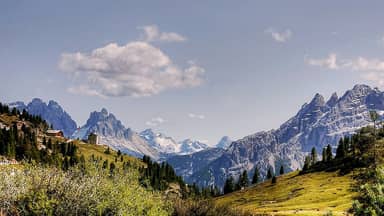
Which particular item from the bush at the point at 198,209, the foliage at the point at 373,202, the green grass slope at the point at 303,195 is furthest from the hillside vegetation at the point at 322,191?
the foliage at the point at 373,202

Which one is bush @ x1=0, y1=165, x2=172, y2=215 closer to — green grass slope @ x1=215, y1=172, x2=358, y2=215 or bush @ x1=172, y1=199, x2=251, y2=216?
bush @ x1=172, y1=199, x2=251, y2=216

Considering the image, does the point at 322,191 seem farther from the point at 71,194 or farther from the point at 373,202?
the point at 373,202

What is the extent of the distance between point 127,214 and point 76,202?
293 inches

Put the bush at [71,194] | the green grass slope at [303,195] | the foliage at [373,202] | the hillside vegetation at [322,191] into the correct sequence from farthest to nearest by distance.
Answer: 1. the green grass slope at [303,195]
2. the hillside vegetation at [322,191]
3. the bush at [71,194]
4. the foliage at [373,202]

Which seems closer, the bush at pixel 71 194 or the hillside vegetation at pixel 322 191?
the bush at pixel 71 194

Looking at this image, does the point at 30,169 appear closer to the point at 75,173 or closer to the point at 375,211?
the point at 75,173

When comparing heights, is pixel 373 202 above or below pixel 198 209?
above

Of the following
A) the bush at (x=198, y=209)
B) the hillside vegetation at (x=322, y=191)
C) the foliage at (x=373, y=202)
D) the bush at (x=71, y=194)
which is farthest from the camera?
the hillside vegetation at (x=322, y=191)

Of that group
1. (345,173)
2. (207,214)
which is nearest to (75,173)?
(207,214)

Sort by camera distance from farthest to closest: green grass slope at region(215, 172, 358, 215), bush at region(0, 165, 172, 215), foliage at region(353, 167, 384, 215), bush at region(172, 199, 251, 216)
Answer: green grass slope at region(215, 172, 358, 215) < bush at region(172, 199, 251, 216) < bush at region(0, 165, 172, 215) < foliage at region(353, 167, 384, 215)

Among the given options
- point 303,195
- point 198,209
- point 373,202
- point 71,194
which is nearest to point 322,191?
point 303,195

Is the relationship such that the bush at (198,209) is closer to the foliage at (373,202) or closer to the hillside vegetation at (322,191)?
the hillside vegetation at (322,191)

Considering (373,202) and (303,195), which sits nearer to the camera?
(373,202)

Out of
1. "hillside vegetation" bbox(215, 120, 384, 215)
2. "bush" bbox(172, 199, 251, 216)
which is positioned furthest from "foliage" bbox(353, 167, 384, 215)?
"bush" bbox(172, 199, 251, 216)
